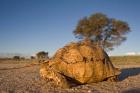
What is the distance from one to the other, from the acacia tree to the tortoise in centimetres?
3347

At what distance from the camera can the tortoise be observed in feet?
40.3

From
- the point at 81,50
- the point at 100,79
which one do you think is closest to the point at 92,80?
the point at 100,79

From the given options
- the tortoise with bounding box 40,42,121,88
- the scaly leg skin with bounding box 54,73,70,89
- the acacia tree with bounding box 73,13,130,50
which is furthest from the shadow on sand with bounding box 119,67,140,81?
the acacia tree with bounding box 73,13,130,50

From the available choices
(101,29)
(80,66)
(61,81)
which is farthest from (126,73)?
(101,29)

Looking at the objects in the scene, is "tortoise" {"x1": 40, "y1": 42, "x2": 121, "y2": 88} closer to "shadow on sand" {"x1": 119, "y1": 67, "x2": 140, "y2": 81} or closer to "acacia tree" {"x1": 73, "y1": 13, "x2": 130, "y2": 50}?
"shadow on sand" {"x1": 119, "y1": 67, "x2": 140, "y2": 81}

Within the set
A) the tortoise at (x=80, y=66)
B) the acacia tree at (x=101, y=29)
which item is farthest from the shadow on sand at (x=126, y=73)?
the acacia tree at (x=101, y=29)

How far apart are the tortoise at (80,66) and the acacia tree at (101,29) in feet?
110

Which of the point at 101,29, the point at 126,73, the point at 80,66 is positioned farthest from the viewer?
the point at 101,29

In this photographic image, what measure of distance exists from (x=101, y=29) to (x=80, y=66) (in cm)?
3547

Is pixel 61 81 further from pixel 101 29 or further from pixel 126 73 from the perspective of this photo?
pixel 101 29

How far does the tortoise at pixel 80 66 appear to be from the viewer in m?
12.3

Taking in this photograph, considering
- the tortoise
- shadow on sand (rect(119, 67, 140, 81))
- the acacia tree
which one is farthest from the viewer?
the acacia tree

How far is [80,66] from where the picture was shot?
40.4ft

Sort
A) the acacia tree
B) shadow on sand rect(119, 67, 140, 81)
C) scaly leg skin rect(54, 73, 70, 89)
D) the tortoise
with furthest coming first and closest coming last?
the acacia tree, shadow on sand rect(119, 67, 140, 81), the tortoise, scaly leg skin rect(54, 73, 70, 89)
